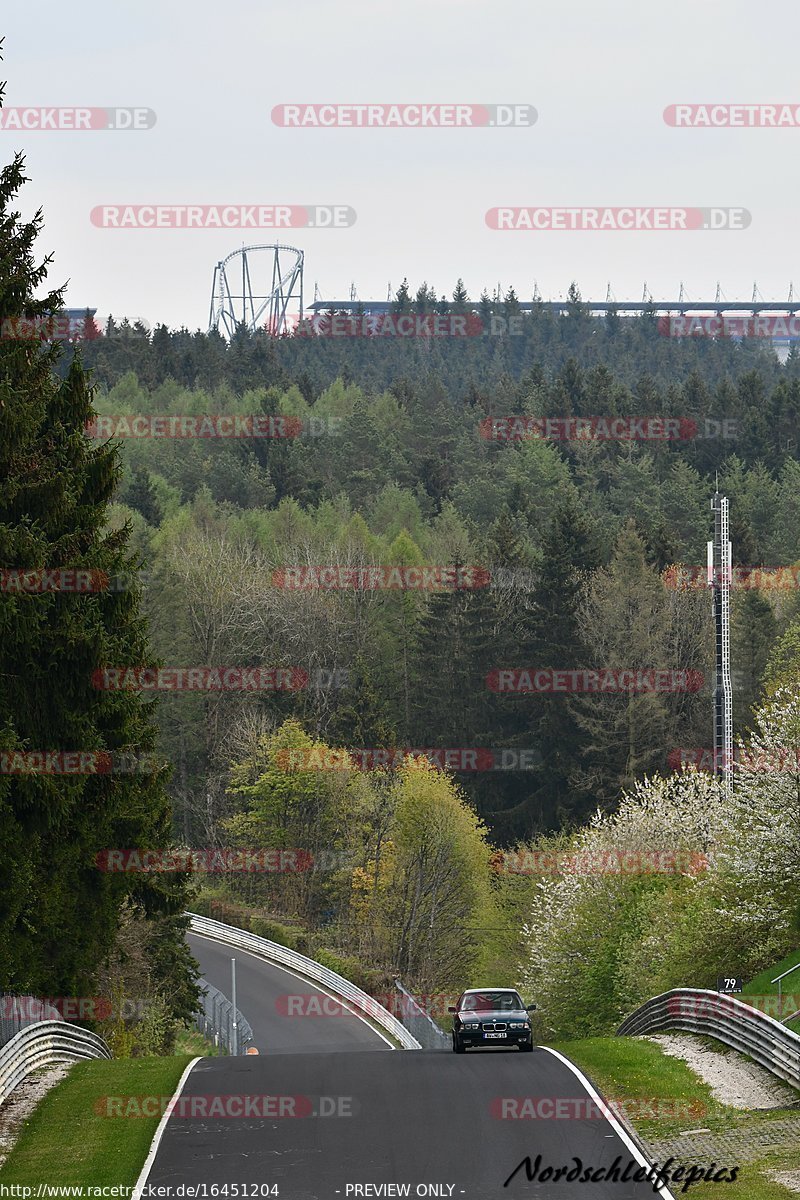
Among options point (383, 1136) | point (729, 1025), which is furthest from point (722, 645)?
point (383, 1136)

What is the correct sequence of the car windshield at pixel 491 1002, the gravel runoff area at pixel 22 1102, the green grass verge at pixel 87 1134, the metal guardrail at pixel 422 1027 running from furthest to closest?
the metal guardrail at pixel 422 1027 → the car windshield at pixel 491 1002 → the gravel runoff area at pixel 22 1102 → the green grass verge at pixel 87 1134

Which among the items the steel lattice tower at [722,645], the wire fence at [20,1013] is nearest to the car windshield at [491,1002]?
the wire fence at [20,1013]

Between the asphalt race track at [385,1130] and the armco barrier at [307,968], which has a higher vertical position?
the asphalt race track at [385,1130]

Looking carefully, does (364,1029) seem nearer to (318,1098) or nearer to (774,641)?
(318,1098)

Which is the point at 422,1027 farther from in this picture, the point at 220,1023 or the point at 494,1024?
the point at 494,1024

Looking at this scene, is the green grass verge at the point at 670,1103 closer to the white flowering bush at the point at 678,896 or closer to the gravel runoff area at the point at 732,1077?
the gravel runoff area at the point at 732,1077

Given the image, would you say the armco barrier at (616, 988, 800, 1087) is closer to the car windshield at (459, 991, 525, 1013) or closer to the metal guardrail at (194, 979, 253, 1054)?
the car windshield at (459, 991, 525, 1013)

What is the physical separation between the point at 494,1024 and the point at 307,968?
125ft

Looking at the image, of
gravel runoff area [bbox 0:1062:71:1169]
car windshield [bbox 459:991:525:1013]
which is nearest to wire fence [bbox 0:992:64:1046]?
gravel runoff area [bbox 0:1062:71:1169]

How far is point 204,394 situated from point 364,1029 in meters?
99.0

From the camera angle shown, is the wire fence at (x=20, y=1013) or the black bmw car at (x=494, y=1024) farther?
the black bmw car at (x=494, y=1024)

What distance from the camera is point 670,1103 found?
74.1ft

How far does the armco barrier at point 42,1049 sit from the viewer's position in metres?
23.3

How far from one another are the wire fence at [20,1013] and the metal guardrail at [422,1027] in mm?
24013
